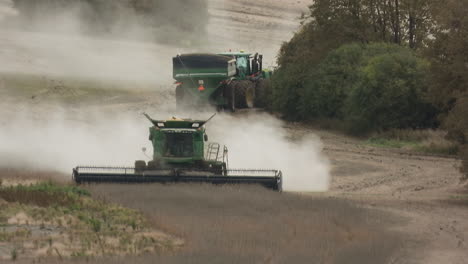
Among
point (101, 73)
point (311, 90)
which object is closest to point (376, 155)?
point (311, 90)

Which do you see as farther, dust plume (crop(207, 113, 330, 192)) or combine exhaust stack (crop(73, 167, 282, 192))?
dust plume (crop(207, 113, 330, 192))

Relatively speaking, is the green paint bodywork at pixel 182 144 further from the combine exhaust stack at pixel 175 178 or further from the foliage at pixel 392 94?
the foliage at pixel 392 94

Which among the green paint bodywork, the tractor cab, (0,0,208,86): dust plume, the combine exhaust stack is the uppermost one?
(0,0,208,86): dust plume

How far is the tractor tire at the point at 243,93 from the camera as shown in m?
57.4

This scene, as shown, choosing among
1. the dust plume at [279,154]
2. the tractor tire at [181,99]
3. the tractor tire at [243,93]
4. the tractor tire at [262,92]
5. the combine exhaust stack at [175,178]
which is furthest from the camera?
the tractor tire at [262,92]

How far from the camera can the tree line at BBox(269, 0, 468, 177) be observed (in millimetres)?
48500

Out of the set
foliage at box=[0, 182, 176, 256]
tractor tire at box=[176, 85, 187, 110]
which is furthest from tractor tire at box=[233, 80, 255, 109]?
foliage at box=[0, 182, 176, 256]

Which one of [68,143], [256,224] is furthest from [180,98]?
[256,224]

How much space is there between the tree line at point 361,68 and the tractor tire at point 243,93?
1.23m

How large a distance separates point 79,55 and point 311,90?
945 inches

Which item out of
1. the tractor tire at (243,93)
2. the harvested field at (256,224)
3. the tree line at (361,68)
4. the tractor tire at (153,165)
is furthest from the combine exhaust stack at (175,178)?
the tractor tire at (243,93)

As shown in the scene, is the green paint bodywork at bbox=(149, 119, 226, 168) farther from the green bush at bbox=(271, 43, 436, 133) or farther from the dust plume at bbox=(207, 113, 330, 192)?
the green bush at bbox=(271, 43, 436, 133)

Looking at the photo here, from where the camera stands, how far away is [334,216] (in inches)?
1056

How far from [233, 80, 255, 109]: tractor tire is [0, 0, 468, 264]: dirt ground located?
14.4 meters
